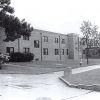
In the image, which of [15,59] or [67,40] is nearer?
[15,59]

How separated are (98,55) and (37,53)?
100 feet

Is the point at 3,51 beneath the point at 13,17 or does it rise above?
beneath

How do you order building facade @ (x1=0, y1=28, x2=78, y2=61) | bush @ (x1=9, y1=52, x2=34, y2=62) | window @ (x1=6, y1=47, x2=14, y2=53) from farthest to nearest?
building facade @ (x1=0, y1=28, x2=78, y2=61)
window @ (x1=6, y1=47, x2=14, y2=53)
bush @ (x1=9, y1=52, x2=34, y2=62)

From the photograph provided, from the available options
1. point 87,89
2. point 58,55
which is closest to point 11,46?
point 58,55

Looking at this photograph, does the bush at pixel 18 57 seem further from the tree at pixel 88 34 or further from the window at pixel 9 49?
the tree at pixel 88 34

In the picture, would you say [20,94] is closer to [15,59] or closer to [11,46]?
[15,59]

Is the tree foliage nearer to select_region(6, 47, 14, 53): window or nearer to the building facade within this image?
the building facade

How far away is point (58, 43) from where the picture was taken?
5444 centimetres

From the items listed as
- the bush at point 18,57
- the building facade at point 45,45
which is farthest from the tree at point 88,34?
the bush at point 18,57

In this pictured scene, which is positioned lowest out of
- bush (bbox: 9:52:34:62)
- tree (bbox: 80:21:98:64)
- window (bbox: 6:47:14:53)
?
bush (bbox: 9:52:34:62)

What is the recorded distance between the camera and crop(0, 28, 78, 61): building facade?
40.8m

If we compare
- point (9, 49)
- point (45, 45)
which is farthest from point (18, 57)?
point (45, 45)

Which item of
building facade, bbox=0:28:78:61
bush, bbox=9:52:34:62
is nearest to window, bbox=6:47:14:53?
building facade, bbox=0:28:78:61

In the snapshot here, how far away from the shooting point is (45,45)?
4947 centimetres
